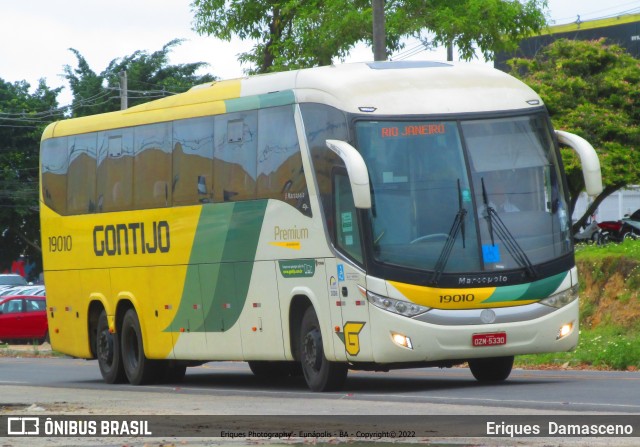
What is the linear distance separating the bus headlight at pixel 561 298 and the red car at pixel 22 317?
26347 millimetres

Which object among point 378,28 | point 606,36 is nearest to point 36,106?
point 606,36

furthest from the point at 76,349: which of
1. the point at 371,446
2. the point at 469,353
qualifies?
the point at 371,446

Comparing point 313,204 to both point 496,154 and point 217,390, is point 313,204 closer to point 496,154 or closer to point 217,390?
point 496,154

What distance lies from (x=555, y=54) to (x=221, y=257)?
84.6 feet

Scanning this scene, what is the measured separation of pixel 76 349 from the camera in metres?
24.2

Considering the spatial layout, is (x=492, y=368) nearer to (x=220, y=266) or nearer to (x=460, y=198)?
(x=460, y=198)

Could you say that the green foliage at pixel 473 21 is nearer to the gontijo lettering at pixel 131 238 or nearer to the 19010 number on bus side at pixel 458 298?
the gontijo lettering at pixel 131 238

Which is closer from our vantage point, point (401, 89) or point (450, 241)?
point (450, 241)

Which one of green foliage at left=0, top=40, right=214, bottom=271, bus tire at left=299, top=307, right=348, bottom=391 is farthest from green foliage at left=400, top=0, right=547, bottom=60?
green foliage at left=0, top=40, right=214, bottom=271

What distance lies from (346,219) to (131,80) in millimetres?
48541

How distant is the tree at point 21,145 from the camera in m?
67.2

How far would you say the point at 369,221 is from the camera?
55.3 feet

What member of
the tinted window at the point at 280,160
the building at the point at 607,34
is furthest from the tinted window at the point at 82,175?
the building at the point at 607,34

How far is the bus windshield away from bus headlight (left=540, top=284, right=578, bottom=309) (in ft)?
1.47
